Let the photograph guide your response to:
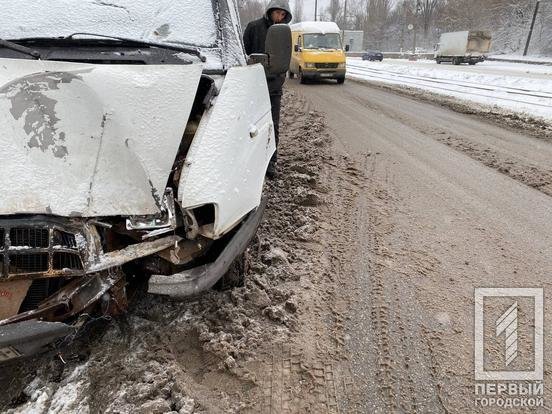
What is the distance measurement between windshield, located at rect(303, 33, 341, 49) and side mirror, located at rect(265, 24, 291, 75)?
14639 mm

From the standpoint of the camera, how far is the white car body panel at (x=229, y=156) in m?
2.03

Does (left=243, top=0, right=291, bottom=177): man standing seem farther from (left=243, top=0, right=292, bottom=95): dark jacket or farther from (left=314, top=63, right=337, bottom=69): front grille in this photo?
(left=314, top=63, right=337, bottom=69): front grille

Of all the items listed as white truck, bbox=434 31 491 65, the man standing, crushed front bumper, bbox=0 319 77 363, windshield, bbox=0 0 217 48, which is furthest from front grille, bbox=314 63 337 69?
white truck, bbox=434 31 491 65

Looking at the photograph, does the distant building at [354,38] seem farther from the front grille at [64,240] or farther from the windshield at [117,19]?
the front grille at [64,240]

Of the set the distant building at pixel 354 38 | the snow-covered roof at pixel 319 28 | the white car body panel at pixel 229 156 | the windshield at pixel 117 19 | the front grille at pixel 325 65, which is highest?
the windshield at pixel 117 19

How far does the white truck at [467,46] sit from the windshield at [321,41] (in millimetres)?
24400

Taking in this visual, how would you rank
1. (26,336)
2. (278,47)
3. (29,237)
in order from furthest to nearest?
(278,47) → (29,237) → (26,336)

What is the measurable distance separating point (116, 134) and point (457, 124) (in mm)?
8209

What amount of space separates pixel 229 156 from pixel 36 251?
1.01m

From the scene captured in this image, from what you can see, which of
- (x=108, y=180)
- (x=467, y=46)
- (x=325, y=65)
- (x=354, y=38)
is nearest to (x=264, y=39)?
(x=108, y=180)

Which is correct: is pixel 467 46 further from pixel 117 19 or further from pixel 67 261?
pixel 67 261

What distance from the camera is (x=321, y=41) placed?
1744cm

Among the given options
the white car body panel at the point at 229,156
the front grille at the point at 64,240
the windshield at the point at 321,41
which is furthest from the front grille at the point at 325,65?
the front grille at the point at 64,240

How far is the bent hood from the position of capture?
6.29ft
